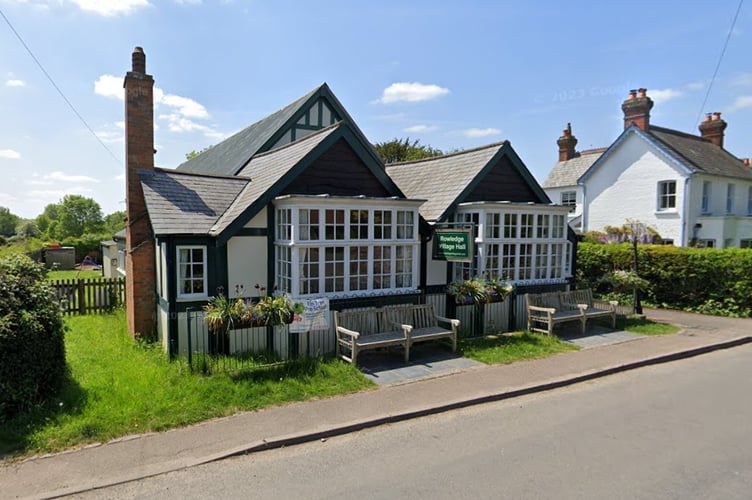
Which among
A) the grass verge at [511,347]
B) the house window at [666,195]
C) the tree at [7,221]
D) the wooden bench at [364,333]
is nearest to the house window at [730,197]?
the house window at [666,195]

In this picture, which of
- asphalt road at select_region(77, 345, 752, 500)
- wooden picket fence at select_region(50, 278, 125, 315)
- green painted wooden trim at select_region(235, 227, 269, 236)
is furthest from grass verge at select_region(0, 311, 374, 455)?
wooden picket fence at select_region(50, 278, 125, 315)

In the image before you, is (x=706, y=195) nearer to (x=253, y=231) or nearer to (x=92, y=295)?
(x=253, y=231)

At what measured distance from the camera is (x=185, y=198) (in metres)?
10.4

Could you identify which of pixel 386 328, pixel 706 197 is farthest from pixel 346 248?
pixel 706 197

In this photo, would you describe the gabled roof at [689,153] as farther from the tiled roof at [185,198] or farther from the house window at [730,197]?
the tiled roof at [185,198]

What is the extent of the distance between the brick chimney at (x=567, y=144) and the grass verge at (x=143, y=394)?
27.6 m

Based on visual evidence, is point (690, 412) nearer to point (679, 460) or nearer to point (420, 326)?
point (679, 460)

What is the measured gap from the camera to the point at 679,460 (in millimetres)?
5617

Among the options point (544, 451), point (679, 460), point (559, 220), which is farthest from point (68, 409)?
point (559, 220)

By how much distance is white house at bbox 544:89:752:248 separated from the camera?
21.6m

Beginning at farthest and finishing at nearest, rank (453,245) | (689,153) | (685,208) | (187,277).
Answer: (689,153) < (685,208) < (453,245) < (187,277)

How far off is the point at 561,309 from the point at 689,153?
52.3 ft

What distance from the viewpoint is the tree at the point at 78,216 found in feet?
256

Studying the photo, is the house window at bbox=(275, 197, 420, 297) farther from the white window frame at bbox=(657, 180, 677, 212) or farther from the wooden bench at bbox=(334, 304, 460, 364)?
the white window frame at bbox=(657, 180, 677, 212)
